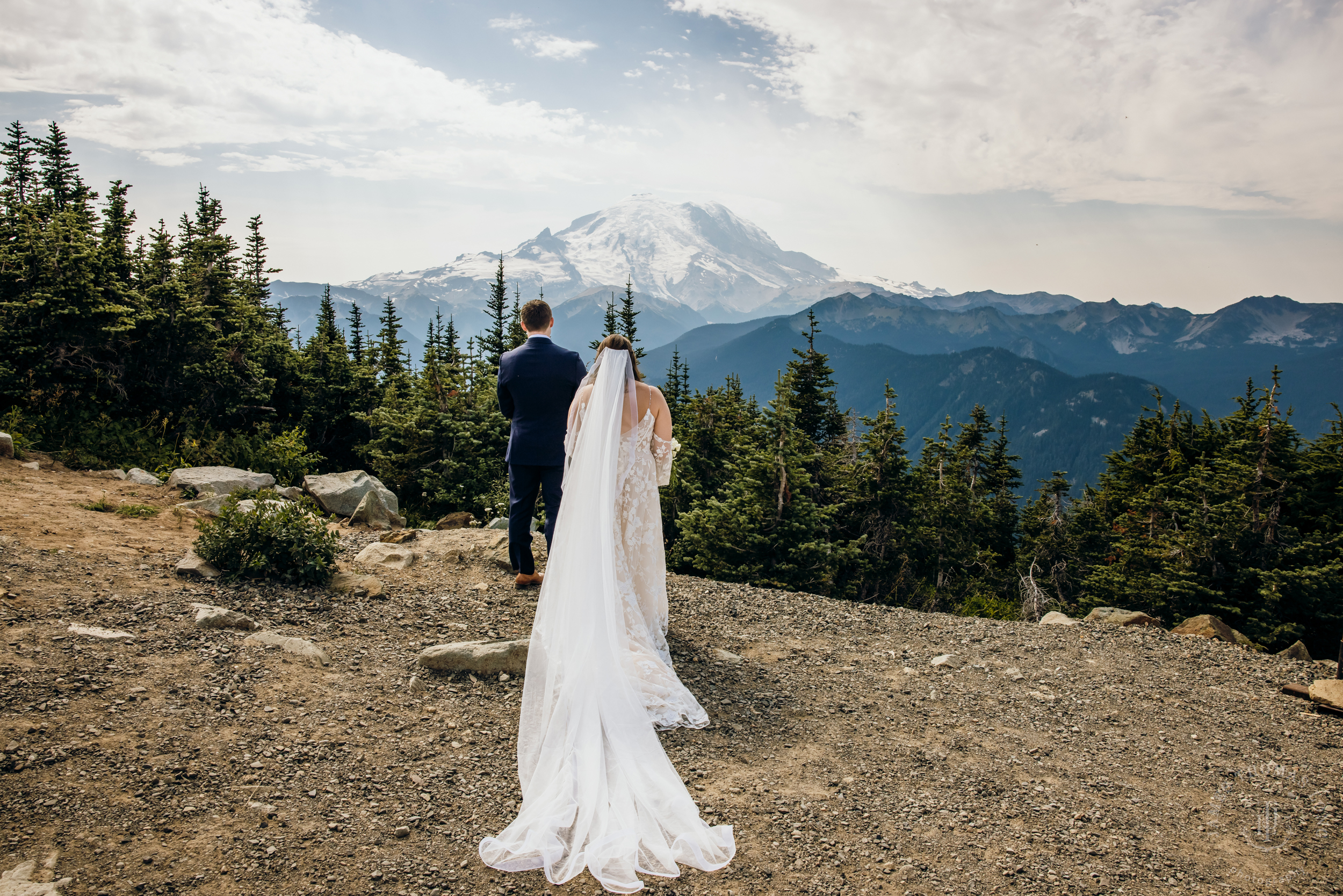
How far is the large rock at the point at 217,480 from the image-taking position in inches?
413

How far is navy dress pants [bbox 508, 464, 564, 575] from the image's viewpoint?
745 centimetres

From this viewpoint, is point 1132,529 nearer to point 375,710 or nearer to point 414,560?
point 414,560

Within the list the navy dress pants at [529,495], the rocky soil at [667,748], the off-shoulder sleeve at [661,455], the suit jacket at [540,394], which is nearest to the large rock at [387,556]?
the rocky soil at [667,748]

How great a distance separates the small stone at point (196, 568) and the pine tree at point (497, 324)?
26.4 metres

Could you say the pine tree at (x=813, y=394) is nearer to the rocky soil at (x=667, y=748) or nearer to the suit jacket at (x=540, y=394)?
the rocky soil at (x=667, y=748)

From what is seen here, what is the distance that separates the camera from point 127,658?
5383mm

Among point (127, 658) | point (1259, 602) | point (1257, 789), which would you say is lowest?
point (1259, 602)

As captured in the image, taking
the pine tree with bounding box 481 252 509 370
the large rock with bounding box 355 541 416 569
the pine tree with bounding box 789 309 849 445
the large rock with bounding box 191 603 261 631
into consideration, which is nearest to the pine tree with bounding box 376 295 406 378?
the pine tree with bounding box 481 252 509 370

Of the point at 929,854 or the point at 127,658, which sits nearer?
the point at 929,854

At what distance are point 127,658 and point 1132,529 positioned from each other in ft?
88.0

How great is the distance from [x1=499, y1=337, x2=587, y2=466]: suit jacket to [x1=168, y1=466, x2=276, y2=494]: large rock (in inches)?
228

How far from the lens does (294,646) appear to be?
620cm

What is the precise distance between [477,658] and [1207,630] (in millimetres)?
9745

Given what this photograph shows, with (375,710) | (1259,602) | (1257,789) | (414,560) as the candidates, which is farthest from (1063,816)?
(1259,602)
